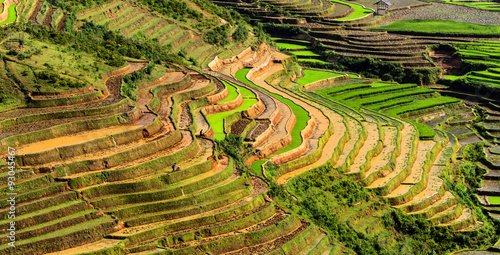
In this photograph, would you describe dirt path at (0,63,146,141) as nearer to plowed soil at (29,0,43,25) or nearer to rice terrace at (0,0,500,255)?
rice terrace at (0,0,500,255)

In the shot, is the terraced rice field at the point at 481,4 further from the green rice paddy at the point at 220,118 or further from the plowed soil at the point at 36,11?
the plowed soil at the point at 36,11

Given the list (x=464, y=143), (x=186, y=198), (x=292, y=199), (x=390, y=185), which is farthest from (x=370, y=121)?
(x=186, y=198)

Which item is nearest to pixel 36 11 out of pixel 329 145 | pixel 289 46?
pixel 329 145

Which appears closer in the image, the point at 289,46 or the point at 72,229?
the point at 72,229

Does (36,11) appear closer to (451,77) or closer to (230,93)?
(230,93)

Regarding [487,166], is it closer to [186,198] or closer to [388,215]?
[388,215]

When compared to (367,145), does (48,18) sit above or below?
above

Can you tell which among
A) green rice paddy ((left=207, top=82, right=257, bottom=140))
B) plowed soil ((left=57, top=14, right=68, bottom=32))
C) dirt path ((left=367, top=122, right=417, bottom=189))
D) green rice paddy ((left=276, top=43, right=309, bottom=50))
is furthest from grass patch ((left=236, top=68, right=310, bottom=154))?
green rice paddy ((left=276, top=43, right=309, bottom=50))
